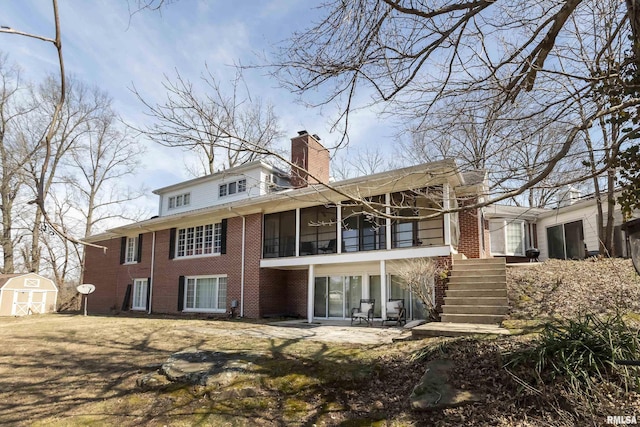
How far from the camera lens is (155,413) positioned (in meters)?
5.11

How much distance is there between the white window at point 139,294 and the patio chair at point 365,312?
11.8m

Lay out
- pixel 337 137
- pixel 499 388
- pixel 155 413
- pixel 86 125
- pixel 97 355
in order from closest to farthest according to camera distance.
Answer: pixel 499 388 → pixel 155 413 → pixel 337 137 → pixel 97 355 → pixel 86 125

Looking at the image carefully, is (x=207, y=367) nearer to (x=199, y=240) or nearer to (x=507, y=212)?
(x=199, y=240)

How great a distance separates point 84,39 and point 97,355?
7.25 meters

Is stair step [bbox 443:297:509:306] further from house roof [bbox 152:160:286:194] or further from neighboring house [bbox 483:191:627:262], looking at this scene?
house roof [bbox 152:160:286:194]

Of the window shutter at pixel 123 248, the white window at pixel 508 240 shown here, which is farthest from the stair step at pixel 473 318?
the window shutter at pixel 123 248

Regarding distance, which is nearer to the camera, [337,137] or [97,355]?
[337,137]

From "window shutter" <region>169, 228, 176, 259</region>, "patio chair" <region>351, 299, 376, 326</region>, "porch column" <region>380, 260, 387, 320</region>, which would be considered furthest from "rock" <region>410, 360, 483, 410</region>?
"window shutter" <region>169, 228, 176, 259</region>

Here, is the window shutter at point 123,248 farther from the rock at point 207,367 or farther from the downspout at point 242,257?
the rock at point 207,367

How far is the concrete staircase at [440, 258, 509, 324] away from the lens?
8633 millimetres

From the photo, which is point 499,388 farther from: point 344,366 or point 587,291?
point 587,291

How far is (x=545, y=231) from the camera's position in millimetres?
19016

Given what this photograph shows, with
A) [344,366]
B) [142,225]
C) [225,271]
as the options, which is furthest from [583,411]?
[142,225]

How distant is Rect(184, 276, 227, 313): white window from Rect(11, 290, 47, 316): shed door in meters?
12.3
